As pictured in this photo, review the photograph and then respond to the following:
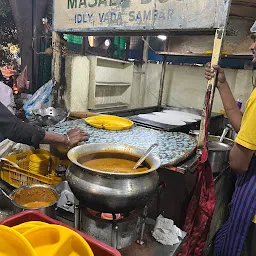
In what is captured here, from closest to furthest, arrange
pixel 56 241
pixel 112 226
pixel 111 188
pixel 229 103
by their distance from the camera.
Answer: pixel 56 241, pixel 111 188, pixel 112 226, pixel 229 103

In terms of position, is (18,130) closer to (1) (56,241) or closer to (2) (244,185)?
(1) (56,241)

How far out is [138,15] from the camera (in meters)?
2.05

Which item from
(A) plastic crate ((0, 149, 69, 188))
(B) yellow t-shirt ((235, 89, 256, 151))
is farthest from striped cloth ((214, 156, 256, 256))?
(A) plastic crate ((0, 149, 69, 188))

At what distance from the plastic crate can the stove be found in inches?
34.7

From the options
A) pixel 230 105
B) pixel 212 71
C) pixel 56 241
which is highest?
pixel 212 71

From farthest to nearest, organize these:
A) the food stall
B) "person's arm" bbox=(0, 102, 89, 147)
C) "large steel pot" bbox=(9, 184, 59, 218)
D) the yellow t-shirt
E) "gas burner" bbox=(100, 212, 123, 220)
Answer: "person's arm" bbox=(0, 102, 89, 147), "large steel pot" bbox=(9, 184, 59, 218), the yellow t-shirt, "gas burner" bbox=(100, 212, 123, 220), the food stall

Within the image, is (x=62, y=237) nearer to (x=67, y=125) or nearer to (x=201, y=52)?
(x=67, y=125)

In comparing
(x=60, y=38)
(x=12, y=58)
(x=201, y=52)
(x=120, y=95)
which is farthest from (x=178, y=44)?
(x=12, y=58)

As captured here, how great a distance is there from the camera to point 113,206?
100cm

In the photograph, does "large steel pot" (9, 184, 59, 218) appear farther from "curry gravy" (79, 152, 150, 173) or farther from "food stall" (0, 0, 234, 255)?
"curry gravy" (79, 152, 150, 173)

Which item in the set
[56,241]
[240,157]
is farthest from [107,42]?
[56,241]

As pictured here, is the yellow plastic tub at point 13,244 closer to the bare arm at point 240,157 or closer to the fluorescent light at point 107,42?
the bare arm at point 240,157

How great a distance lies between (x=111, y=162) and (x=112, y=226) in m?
0.33

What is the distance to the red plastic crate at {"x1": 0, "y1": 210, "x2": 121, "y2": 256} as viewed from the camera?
2.90 ft
